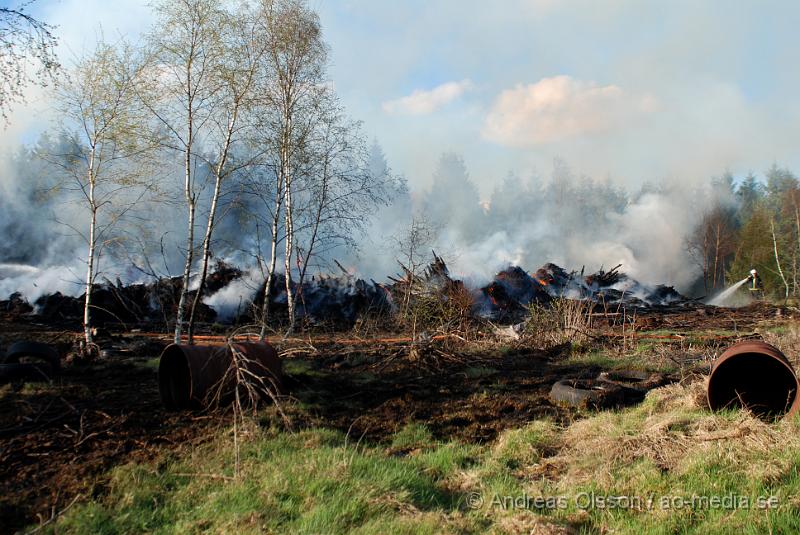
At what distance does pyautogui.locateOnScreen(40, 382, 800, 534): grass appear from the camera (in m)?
3.66

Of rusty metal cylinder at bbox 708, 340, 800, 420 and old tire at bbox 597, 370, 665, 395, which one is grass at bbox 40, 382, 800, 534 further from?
old tire at bbox 597, 370, 665, 395

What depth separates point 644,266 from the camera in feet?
140

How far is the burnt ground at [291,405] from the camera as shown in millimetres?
4762

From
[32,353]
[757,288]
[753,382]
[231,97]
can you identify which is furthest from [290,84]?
[757,288]

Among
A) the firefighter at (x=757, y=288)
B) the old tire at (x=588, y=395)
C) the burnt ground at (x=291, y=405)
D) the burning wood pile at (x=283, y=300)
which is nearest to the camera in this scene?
the burnt ground at (x=291, y=405)

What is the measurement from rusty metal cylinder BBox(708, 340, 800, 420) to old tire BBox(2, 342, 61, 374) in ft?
30.8

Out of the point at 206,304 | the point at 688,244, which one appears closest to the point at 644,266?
the point at 688,244

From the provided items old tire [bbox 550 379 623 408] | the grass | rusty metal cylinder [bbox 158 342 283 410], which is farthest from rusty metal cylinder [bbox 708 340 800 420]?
rusty metal cylinder [bbox 158 342 283 410]

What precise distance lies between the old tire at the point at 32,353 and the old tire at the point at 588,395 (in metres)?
7.81

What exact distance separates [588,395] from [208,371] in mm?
4973

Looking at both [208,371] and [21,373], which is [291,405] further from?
[21,373]

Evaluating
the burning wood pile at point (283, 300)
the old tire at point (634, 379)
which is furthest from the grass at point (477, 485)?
the burning wood pile at point (283, 300)

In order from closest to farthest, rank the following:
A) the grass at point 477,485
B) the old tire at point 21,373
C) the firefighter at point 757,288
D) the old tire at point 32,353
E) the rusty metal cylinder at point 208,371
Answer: the grass at point 477,485, the rusty metal cylinder at point 208,371, the old tire at point 21,373, the old tire at point 32,353, the firefighter at point 757,288

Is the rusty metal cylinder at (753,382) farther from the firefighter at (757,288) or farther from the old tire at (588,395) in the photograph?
the firefighter at (757,288)
